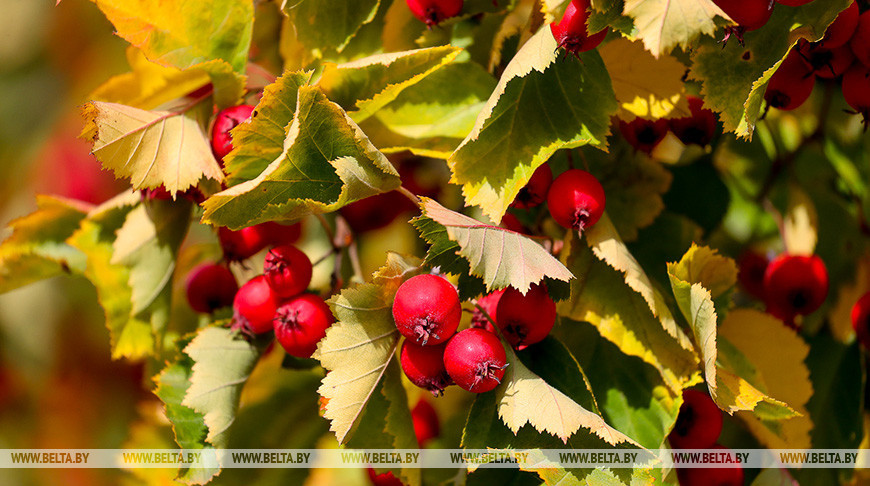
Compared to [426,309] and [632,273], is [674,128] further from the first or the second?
[426,309]

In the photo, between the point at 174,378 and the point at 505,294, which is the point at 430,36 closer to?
the point at 505,294

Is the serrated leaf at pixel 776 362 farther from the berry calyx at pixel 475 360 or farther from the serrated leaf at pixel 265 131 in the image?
the serrated leaf at pixel 265 131

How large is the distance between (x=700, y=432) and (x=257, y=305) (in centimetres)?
36

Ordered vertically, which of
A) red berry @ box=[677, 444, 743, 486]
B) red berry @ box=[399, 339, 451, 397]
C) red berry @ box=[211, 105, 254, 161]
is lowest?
red berry @ box=[677, 444, 743, 486]

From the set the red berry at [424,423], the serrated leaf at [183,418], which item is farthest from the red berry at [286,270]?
the red berry at [424,423]

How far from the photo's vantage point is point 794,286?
658 mm

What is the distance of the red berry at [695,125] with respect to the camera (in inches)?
21.3

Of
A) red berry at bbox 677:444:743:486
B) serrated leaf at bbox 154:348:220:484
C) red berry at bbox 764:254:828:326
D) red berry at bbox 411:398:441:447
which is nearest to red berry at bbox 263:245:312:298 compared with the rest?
serrated leaf at bbox 154:348:220:484

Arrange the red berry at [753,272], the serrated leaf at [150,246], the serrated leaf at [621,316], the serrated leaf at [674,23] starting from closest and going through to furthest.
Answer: the serrated leaf at [674,23], the serrated leaf at [621,316], the serrated leaf at [150,246], the red berry at [753,272]

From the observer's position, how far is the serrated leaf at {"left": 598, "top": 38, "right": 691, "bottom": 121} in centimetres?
49

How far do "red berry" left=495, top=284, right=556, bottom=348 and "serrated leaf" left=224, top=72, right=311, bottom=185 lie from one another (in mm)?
190

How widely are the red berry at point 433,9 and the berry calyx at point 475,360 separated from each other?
0.25 metres

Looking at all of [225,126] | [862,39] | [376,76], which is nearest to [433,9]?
[376,76]

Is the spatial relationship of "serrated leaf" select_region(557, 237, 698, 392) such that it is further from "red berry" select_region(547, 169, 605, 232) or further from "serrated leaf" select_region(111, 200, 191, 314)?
"serrated leaf" select_region(111, 200, 191, 314)
